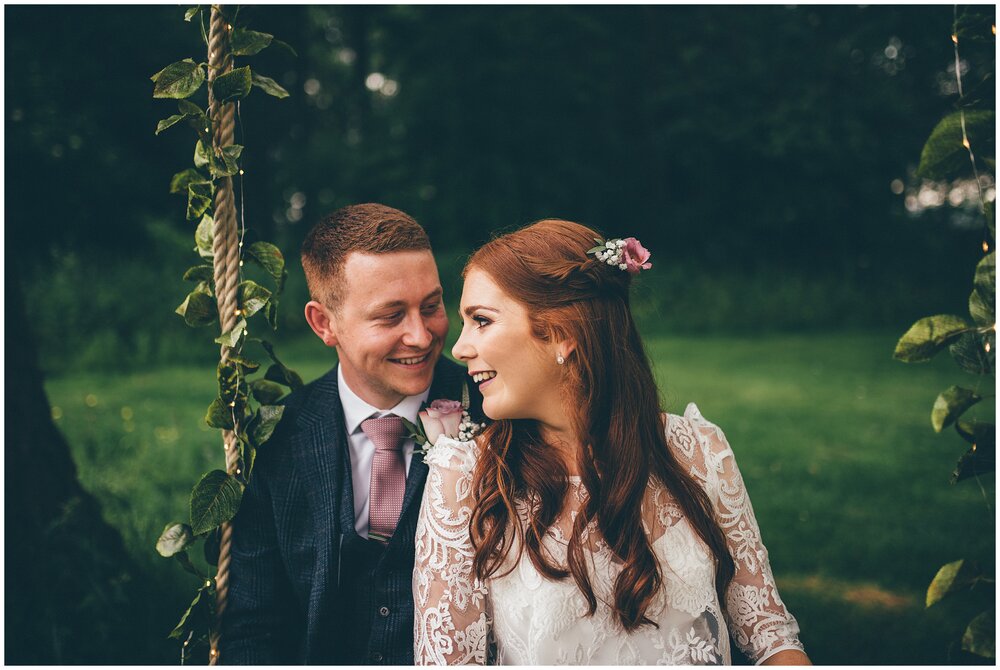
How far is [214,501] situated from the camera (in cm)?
241

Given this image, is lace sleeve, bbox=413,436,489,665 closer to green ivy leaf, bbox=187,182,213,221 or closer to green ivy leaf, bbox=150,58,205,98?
Answer: green ivy leaf, bbox=187,182,213,221

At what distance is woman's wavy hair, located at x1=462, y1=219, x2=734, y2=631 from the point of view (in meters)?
2.28

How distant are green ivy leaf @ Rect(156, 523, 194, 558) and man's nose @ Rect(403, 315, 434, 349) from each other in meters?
0.87

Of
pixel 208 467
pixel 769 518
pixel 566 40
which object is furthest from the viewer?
pixel 566 40

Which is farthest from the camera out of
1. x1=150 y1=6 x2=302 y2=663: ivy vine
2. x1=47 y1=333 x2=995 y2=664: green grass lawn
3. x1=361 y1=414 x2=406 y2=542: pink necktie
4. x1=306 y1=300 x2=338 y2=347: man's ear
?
x1=47 y1=333 x2=995 y2=664: green grass lawn

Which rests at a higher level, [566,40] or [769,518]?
[566,40]

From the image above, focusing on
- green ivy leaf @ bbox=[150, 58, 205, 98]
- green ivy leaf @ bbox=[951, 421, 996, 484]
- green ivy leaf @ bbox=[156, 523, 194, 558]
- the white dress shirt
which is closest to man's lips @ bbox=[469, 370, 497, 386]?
the white dress shirt

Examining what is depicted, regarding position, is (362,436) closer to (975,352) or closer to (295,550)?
(295,550)

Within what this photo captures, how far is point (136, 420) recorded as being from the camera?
24.3 ft

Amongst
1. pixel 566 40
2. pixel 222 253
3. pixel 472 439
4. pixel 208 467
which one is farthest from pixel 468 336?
pixel 566 40

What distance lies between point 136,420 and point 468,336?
602 cm

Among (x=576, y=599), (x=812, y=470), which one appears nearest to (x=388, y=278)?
(x=576, y=599)

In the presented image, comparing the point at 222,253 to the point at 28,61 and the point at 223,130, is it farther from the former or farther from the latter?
the point at 28,61

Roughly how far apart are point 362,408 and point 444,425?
14.9 inches
